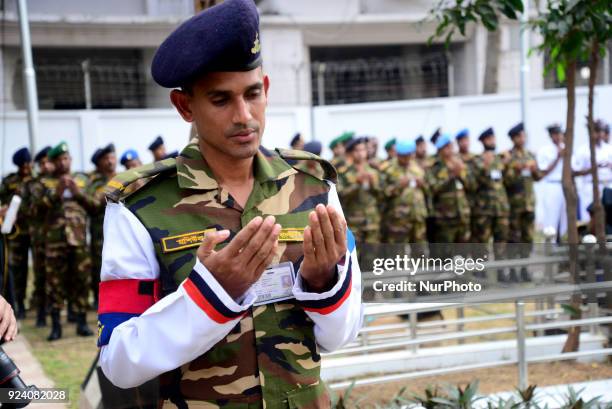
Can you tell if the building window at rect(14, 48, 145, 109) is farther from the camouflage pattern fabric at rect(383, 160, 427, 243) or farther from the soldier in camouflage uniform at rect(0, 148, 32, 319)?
the camouflage pattern fabric at rect(383, 160, 427, 243)

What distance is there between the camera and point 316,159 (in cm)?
177

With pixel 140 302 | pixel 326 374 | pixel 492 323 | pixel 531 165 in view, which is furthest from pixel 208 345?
pixel 531 165

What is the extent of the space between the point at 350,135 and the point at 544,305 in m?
5.09

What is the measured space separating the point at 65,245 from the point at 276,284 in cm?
595

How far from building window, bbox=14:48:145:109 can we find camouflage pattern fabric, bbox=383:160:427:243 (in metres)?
6.93

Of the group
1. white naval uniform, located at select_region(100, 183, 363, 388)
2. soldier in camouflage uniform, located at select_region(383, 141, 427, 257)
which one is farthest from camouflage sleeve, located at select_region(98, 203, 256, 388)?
soldier in camouflage uniform, located at select_region(383, 141, 427, 257)

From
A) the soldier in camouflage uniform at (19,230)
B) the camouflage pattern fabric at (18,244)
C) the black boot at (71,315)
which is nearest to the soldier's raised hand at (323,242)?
the black boot at (71,315)

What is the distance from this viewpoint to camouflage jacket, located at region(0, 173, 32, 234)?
25.4 ft

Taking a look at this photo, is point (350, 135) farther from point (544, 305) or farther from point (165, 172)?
point (165, 172)

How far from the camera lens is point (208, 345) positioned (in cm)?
148

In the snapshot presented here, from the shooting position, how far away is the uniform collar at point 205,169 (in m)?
1.65

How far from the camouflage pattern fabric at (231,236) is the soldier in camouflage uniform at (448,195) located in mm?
7104

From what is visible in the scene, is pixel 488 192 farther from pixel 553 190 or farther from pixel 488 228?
pixel 553 190

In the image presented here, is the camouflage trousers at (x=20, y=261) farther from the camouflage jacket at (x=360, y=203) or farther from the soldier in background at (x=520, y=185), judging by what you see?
the soldier in background at (x=520, y=185)
